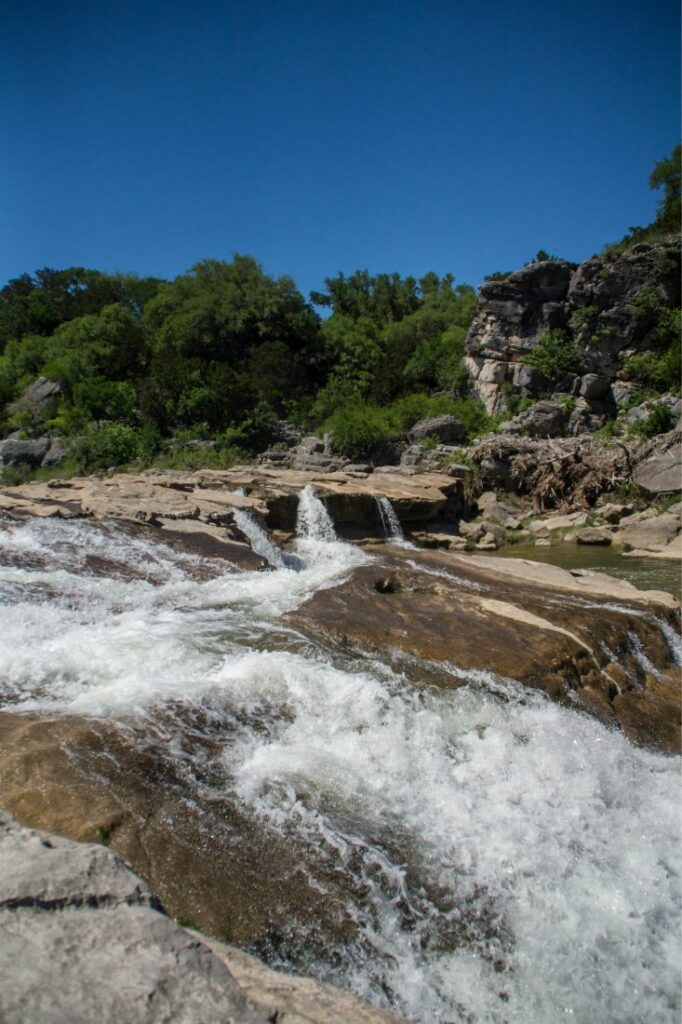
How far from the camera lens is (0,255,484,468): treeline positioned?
63.7 feet

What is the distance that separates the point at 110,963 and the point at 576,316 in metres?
23.8

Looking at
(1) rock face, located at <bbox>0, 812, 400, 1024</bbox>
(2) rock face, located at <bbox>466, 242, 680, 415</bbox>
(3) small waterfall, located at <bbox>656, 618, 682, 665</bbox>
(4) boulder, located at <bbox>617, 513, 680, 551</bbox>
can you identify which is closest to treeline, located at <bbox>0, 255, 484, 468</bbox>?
(2) rock face, located at <bbox>466, 242, 680, 415</bbox>

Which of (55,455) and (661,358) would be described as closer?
(55,455)

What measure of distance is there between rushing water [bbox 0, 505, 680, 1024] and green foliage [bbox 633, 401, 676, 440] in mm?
15849

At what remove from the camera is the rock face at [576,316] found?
69.2ft

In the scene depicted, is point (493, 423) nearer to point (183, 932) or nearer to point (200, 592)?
point (200, 592)

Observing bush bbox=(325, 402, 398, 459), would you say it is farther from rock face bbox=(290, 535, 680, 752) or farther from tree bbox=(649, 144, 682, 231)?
tree bbox=(649, 144, 682, 231)

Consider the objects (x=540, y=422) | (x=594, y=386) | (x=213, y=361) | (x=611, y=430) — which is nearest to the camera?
(x=611, y=430)

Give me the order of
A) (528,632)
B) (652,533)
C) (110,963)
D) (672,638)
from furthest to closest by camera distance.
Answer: (652,533) < (672,638) < (528,632) < (110,963)

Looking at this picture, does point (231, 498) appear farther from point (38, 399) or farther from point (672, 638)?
point (38, 399)

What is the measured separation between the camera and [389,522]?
1307cm

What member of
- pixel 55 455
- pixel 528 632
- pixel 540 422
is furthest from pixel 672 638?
pixel 55 455

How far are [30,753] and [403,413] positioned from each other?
62.3 feet

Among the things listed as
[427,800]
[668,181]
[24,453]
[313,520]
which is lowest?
[427,800]
